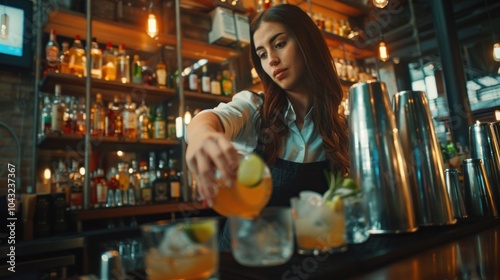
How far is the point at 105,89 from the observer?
258 centimetres

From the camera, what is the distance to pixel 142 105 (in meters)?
2.84

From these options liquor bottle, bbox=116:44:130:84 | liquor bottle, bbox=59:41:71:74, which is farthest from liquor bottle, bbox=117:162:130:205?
liquor bottle, bbox=59:41:71:74

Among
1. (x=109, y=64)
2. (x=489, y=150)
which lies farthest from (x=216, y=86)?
(x=489, y=150)

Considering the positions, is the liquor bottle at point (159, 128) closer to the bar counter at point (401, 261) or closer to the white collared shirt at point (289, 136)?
the white collared shirt at point (289, 136)

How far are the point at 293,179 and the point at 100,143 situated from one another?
171 centimetres

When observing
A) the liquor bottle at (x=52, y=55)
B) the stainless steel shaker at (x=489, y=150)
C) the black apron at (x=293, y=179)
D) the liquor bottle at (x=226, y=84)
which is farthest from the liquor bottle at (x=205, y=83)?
the stainless steel shaker at (x=489, y=150)

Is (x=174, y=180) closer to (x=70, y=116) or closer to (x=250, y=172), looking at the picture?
(x=70, y=116)

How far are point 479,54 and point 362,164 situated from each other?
490 centimetres

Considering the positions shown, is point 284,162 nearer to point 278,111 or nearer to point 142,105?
point 278,111

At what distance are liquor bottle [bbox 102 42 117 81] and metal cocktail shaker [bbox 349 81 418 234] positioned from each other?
2.18 m

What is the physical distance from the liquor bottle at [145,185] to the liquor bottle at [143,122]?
0.76 feet

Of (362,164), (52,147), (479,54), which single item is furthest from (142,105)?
(479,54)

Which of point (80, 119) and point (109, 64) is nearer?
point (80, 119)

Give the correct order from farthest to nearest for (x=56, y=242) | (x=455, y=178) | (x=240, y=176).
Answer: (x=56, y=242), (x=455, y=178), (x=240, y=176)
